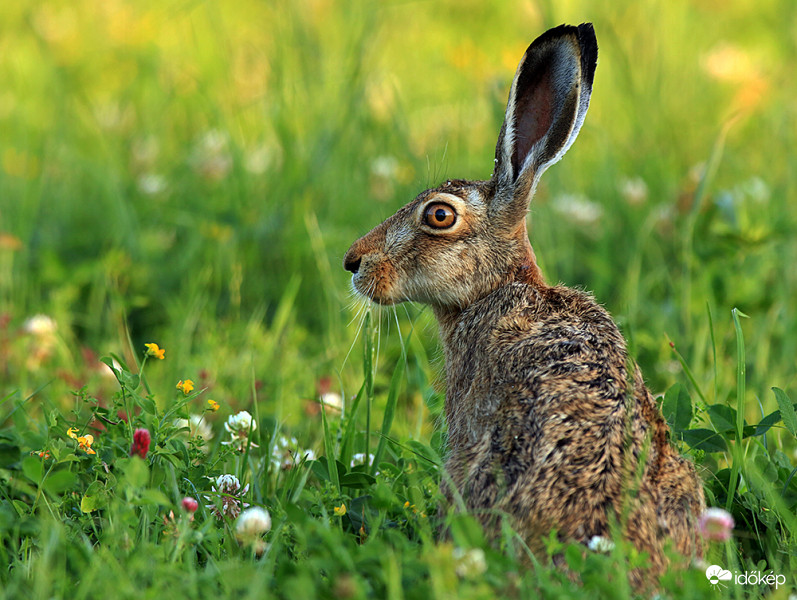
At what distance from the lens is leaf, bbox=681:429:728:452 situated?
3.96 meters

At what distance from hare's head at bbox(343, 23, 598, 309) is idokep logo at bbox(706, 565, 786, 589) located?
1696mm

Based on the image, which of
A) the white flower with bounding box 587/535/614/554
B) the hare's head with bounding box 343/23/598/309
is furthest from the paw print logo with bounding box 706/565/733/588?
the hare's head with bounding box 343/23/598/309

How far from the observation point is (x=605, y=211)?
7180 mm

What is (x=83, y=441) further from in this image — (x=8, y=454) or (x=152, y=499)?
(x=152, y=499)

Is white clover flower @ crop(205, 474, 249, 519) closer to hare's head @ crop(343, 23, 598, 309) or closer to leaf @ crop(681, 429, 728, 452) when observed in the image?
hare's head @ crop(343, 23, 598, 309)

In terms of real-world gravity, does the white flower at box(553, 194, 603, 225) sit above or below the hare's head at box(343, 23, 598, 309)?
below

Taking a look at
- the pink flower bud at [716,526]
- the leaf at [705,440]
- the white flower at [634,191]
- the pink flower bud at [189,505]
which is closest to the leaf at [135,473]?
the pink flower bud at [189,505]

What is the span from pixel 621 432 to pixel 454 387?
95 centimetres

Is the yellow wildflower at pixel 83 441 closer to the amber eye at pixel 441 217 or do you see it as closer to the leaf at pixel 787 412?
the amber eye at pixel 441 217

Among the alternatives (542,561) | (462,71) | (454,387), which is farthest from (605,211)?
(542,561)

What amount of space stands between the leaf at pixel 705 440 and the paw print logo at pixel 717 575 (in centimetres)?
88

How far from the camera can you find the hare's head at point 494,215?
446cm

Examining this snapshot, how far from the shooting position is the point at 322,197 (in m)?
7.09

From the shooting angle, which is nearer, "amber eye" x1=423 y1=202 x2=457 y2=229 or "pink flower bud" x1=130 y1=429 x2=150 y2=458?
"pink flower bud" x1=130 y1=429 x2=150 y2=458
